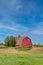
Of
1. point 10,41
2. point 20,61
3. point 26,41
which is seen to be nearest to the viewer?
point 20,61

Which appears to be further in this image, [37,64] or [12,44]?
[12,44]

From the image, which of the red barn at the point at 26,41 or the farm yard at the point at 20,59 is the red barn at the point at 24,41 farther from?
the farm yard at the point at 20,59

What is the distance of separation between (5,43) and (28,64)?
46262 mm

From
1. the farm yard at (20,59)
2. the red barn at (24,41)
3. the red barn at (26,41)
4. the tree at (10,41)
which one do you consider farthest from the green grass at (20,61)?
the tree at (10,41)

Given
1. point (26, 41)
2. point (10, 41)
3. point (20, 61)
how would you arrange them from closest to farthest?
point (20, 61) → point (26, 41) → point (10, 41)

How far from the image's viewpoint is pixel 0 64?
1659cm

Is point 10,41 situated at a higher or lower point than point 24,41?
higher

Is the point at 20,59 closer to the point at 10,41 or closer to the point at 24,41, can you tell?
the point at 24,41

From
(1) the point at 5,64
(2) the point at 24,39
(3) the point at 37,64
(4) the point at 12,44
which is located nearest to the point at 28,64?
(3) the point at 37,64

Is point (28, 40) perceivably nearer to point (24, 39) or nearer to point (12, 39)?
point (24, 39)

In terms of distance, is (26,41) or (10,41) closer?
(26,41)

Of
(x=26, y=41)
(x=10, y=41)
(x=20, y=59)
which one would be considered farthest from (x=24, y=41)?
(x=20, y=59)

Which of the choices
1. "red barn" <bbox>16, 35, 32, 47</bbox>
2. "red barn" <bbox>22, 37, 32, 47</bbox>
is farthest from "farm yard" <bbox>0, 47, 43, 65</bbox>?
"red barn" <bbox>16, 35, 32, 47</bbox>

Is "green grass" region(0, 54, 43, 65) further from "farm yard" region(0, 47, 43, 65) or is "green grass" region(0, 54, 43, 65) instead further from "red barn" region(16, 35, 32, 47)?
"red barn" region(16, 35, 32, 47)
